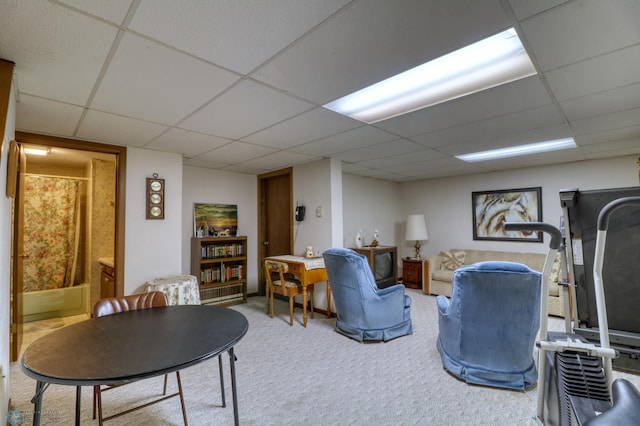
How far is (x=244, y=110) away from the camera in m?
2.37

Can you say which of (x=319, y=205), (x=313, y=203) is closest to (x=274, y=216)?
(x=313, y=203)

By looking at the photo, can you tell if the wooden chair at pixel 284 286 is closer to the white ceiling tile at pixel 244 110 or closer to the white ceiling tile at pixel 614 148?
the white ceiling tile at pixel 244 110

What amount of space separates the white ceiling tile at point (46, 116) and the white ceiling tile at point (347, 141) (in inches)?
82.6

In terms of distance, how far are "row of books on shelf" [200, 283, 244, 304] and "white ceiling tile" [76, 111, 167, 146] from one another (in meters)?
2.41

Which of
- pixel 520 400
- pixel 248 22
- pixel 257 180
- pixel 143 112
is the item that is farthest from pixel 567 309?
pixel 257 180

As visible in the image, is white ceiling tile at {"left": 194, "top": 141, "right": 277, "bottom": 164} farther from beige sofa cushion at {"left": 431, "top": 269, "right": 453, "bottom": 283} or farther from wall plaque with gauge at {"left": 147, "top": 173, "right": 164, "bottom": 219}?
beige sofa cushion at {"left": 431, "top": 269, "right": 453, "bottom": 283}

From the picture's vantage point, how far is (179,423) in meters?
1.90

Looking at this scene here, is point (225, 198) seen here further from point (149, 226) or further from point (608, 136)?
point (608, 136)

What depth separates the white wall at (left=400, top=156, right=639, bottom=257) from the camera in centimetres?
427

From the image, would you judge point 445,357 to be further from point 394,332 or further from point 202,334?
point 202,334

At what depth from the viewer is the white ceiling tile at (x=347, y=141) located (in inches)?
119

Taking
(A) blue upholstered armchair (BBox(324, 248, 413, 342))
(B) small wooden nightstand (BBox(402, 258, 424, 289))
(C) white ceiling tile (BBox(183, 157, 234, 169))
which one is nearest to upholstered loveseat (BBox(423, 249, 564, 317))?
(B) small wooden nightstand (BBox(402, 258, 424, 289))

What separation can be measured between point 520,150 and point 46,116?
511 centimetres

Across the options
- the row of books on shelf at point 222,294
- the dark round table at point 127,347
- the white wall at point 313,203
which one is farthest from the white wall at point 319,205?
the dark round table at point 127,347
